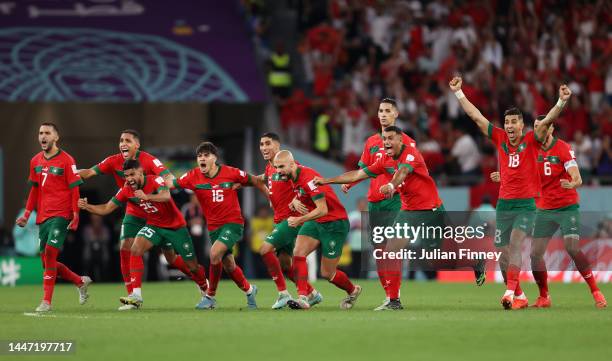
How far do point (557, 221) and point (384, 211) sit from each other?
2.17 m

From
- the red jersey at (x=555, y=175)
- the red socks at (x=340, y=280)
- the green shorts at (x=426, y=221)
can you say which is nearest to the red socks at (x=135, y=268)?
the red socks at (x=340, y=280)

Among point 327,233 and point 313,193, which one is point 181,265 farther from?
point 313,193

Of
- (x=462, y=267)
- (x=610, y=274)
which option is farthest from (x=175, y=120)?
(x=462, y=267)

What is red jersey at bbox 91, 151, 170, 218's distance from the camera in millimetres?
16719

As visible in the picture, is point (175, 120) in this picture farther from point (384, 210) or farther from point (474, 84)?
point (384, 210)

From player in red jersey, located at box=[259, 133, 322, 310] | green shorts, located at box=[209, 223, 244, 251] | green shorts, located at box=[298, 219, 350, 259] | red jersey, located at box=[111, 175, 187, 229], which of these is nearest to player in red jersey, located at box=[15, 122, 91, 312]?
red jersey, located at box=[111, 175, 187, 229]

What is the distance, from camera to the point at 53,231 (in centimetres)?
1603

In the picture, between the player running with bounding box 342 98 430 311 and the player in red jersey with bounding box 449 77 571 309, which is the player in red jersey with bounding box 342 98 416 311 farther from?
the player in red jersey with bounding box 449 77 571 309

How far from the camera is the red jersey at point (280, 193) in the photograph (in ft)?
53.7

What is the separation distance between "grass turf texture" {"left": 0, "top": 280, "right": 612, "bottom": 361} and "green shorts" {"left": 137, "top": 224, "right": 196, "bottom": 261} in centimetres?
75

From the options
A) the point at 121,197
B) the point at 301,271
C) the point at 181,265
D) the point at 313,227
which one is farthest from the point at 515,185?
the point at 121,197

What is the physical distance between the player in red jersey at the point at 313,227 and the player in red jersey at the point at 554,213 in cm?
209

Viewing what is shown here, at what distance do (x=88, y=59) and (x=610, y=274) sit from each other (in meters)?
12.4

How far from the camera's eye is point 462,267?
16.9 m
